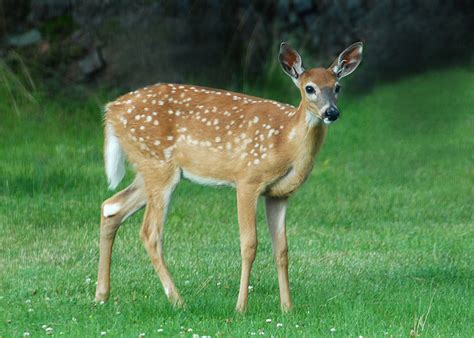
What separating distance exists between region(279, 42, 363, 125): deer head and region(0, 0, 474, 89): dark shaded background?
764 centimetres

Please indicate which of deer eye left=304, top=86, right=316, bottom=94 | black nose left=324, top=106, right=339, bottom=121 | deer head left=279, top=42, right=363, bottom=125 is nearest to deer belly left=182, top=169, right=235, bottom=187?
deer head left=279, top=42, right=363, bottom=125

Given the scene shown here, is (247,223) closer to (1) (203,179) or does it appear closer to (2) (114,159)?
(1) (203,179)

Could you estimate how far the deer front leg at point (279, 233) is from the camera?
8.22m

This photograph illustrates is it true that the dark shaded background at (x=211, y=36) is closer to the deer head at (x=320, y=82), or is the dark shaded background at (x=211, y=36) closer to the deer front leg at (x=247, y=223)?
the deer head at (x=320, y=82)

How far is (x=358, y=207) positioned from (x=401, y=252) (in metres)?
2.00

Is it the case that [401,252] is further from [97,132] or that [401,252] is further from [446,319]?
[97,132]

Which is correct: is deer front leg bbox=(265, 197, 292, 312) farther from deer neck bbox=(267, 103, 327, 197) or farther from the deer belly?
the deer belly

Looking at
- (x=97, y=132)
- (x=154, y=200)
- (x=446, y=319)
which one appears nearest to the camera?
(x=446, y=319)

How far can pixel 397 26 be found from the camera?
16.9 metres

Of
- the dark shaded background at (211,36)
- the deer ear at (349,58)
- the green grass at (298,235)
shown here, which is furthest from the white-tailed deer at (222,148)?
the dark shaded background at (211,36)

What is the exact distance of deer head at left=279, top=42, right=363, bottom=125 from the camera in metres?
7.83

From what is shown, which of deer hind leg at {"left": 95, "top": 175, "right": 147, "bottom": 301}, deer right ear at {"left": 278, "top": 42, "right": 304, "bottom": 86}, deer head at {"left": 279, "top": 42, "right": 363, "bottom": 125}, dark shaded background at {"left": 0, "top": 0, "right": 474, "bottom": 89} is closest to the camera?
deer head at {"left": 279, "top": 42, "right": 363, "bottom": 125}

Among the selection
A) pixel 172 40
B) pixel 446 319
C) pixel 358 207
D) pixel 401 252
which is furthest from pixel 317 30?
pixel 446 319

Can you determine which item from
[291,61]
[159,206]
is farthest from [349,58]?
[159,206]
